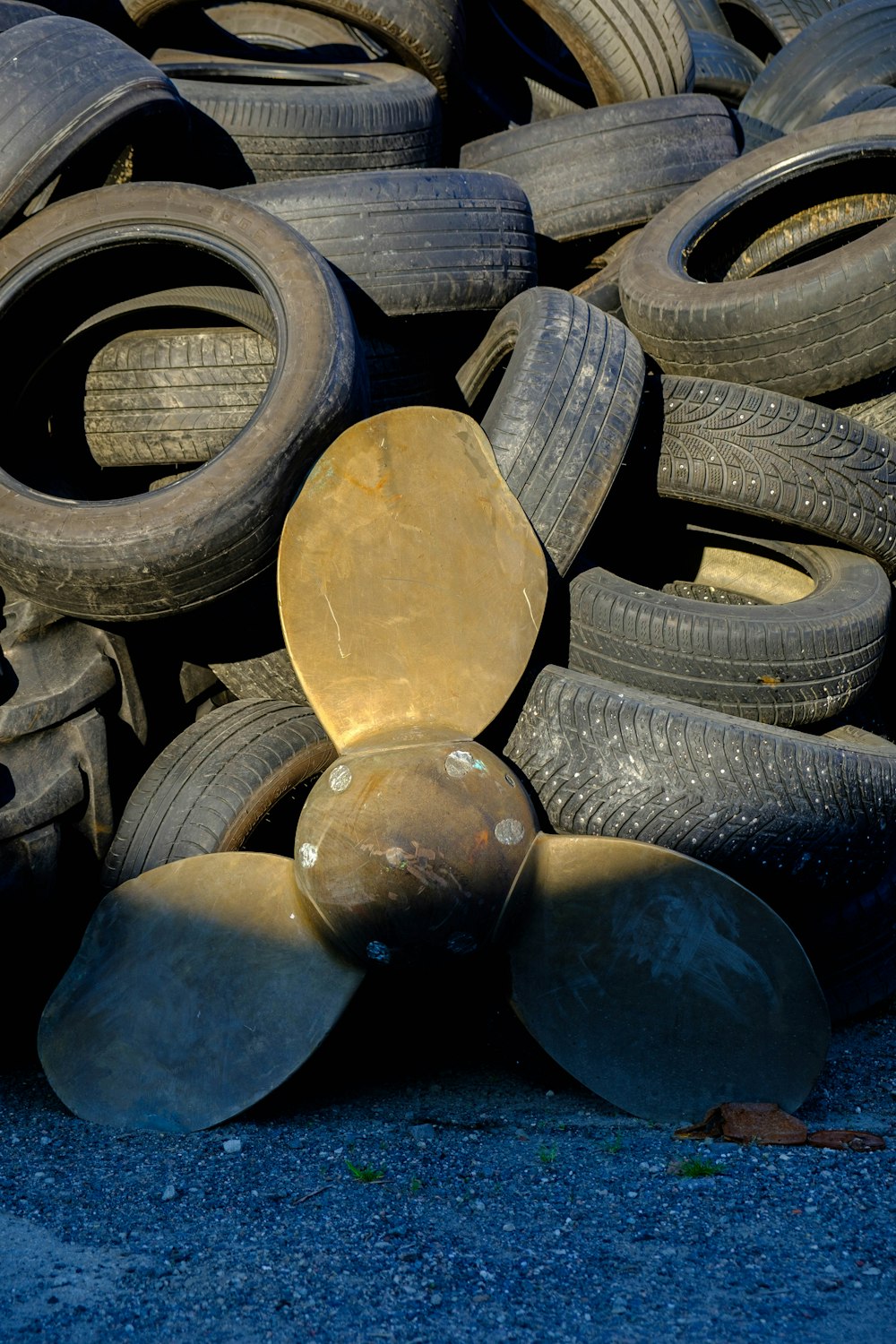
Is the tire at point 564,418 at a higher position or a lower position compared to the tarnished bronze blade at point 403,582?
higher

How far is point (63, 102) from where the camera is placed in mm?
3695

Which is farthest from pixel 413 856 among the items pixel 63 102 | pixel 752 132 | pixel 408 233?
pixel 752 132

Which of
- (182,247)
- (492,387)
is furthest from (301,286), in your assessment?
(492,387)

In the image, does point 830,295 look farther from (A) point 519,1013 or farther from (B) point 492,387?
(A) point 519,1013

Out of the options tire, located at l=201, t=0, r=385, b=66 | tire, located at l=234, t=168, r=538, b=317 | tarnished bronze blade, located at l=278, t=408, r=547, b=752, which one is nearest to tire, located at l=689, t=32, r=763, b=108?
tire, located at l=201, t=0, r=385, b=66

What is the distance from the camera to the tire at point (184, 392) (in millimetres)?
3873

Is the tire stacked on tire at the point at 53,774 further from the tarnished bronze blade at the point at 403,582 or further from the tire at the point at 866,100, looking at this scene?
the tire at the point at 866,100

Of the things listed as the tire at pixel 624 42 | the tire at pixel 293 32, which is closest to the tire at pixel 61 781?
the tire at pixel 624 42

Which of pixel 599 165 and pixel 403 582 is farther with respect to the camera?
pixel 599 165

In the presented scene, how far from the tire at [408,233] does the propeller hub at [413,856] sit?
71.0 inches

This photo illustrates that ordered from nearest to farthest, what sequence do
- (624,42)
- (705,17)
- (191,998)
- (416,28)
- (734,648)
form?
1. (191,998)
2. (734,648)
3. (416,28)
4. (624,42)
5. (705,17)

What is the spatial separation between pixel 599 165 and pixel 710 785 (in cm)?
302

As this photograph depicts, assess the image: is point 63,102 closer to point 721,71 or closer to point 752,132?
point 752,132

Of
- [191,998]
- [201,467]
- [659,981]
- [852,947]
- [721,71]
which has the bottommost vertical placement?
[852,947]
